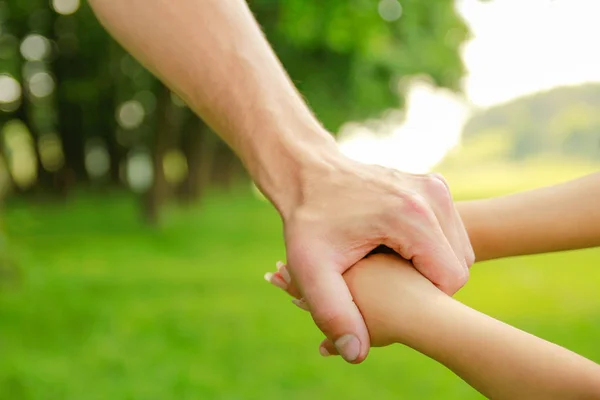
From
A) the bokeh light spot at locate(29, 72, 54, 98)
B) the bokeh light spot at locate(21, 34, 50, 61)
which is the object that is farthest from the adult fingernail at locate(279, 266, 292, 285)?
the bokeh light spot at locate(29, 72, 54, 98)

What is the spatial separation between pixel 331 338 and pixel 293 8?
7798 millimetres

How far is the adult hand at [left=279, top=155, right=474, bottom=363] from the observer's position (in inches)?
62.3

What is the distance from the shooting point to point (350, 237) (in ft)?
5.32

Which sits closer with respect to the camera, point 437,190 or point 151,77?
point 437,190

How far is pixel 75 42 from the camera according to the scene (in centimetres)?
1984

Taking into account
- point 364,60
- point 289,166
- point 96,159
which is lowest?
point 96,159

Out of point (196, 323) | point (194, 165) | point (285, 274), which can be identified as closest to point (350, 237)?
point (285, 274)

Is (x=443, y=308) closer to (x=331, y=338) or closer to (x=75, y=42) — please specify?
(x=331, y=338)

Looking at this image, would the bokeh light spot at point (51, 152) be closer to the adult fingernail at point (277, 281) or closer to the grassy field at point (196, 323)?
the grassy field at point (196, 323)

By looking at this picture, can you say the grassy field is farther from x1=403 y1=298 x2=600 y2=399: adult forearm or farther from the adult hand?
x1=403 y1=298 x2=600 y2=399: adult forearm

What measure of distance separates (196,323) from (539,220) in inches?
220

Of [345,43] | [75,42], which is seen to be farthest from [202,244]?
[75,42]

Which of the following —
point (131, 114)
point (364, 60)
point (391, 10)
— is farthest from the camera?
point (131, 114)

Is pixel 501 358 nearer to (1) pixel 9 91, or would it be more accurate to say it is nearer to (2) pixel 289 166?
(2) pixel 289 166
